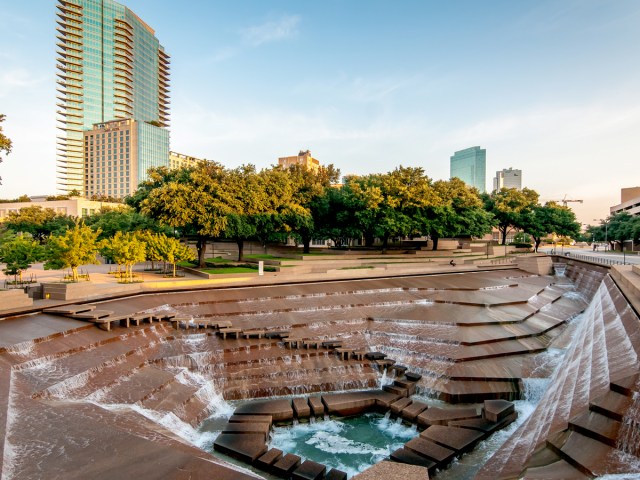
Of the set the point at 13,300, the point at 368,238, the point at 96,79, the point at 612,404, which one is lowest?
the point at 612,404

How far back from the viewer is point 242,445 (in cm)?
995

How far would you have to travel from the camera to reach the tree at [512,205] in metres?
55.4

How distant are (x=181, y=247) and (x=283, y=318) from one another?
11941 millimetres

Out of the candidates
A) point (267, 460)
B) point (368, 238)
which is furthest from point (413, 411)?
point (368, 238)

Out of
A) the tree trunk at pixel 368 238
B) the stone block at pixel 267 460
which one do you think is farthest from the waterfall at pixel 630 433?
the tree trunk at pixel 368 238

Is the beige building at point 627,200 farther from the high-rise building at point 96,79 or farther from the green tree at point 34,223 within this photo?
the high-rise building at point 96,79

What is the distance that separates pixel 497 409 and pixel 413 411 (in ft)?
8.13

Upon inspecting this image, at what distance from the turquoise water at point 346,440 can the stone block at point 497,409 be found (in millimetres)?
2241

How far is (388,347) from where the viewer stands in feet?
54.1

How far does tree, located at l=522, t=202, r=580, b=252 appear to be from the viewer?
2194 inches

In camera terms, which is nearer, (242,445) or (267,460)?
(267,460)

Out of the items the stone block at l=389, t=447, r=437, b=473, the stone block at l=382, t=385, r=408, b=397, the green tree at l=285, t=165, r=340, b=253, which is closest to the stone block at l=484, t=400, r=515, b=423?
the stone block at l=382, t=385, r=408, b=397

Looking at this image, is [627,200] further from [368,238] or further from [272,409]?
[272,409]

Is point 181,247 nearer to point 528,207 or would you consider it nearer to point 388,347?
point 388,347
